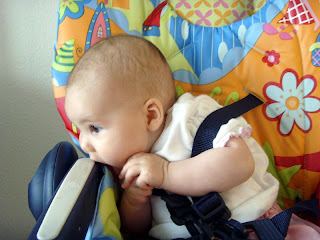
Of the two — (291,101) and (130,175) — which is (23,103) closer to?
(130,175)

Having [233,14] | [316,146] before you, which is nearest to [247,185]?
[316,146]

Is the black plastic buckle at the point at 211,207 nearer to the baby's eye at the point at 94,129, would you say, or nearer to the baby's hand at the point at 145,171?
the baby's hand at the point at 145,171

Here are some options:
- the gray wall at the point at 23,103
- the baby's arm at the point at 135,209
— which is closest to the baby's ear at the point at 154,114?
the baby's arm at the point at 135,209

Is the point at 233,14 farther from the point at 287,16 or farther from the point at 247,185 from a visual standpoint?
the point at 247,185

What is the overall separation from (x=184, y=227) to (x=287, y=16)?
1.67 feet

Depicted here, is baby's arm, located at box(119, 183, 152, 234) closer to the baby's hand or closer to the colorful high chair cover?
the baby's hand

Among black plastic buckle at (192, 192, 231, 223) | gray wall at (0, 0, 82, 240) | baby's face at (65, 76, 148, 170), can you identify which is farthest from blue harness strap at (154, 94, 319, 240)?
gray wall at (0, 0, 82, 240)

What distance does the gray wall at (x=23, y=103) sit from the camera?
1.09 meters

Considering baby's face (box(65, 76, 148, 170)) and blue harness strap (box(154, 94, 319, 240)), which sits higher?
baby's face (box(65, 76, 148, 170))

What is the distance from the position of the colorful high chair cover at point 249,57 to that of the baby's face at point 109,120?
0.12 meters

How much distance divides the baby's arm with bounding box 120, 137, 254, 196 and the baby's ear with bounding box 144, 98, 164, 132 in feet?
0.22

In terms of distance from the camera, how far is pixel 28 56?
1117 mm

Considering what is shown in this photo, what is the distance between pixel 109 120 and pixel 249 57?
363 millimetres

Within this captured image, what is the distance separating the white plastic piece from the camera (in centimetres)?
38
